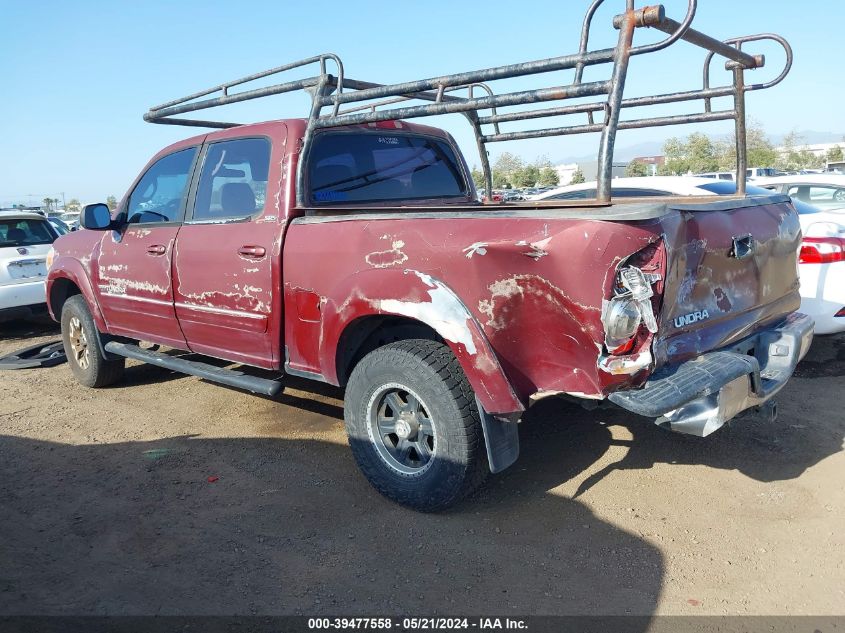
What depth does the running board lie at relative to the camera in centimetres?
412

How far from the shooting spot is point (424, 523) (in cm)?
343

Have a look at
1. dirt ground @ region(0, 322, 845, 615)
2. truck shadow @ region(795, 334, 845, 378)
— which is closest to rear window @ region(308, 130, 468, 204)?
dirt ground @ region(0, 322, 845, 615)

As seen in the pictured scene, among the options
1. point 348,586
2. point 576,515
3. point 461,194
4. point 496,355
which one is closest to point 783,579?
point 576,515

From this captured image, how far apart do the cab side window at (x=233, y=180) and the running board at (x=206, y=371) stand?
3.31 feet

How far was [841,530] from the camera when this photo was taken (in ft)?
10.6

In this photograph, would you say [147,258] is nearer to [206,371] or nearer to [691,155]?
[206,371]

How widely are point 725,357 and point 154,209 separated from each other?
4.05 m

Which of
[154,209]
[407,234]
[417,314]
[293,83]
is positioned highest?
[293,83]

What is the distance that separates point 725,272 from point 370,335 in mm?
1843

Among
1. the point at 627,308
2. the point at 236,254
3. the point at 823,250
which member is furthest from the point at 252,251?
the point at 823,250

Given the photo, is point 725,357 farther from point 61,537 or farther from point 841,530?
point 61,537

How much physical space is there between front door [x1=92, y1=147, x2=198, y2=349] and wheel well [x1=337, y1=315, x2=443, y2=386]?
5.23 feet

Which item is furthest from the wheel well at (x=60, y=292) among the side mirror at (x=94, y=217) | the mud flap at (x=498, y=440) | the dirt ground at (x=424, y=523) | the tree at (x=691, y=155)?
the tree at (x=691, y=155)

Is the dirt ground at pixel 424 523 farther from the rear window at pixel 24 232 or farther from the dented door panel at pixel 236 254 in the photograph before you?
the rear window at pixel 24 232
